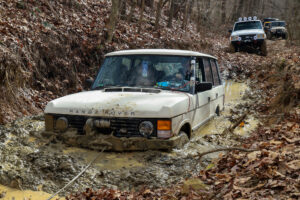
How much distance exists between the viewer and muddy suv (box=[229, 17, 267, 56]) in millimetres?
17641

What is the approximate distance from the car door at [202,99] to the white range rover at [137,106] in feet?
0.06

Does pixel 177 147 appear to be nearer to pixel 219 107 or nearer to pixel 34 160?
pixel 34 160

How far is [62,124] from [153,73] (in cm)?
173

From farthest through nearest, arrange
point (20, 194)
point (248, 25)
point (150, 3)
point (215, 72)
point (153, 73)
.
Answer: point (150, 3)
point (248, 25)
point (215, 72)
point (153, 73)
point (20, 194)

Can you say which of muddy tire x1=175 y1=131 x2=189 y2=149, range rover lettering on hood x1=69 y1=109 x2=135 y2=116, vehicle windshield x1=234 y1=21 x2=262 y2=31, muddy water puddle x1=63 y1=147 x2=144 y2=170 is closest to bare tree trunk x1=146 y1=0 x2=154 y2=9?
vehicle windshield x1=234 y1=21 x2=262 y2=31

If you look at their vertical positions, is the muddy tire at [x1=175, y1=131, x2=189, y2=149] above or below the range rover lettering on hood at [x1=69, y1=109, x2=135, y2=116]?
below

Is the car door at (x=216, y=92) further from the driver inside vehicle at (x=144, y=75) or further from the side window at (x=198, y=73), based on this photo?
the driver inside vehicle at (x=144, y=75)

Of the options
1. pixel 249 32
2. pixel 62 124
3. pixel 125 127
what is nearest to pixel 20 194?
pixel 62 124

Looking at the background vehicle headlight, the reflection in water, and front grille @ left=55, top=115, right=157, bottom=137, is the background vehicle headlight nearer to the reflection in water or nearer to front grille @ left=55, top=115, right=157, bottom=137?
front grille @ left=55, top=115, right=157, bottom=137

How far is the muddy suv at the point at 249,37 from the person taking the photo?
57.9 feet

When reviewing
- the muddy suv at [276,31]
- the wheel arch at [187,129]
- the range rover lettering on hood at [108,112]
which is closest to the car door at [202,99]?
the wheel arch at [187,129]

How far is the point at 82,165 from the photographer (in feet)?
12.9

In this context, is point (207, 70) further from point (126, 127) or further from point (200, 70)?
point (126, 127)

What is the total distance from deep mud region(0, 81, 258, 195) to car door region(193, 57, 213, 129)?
0.60 m
